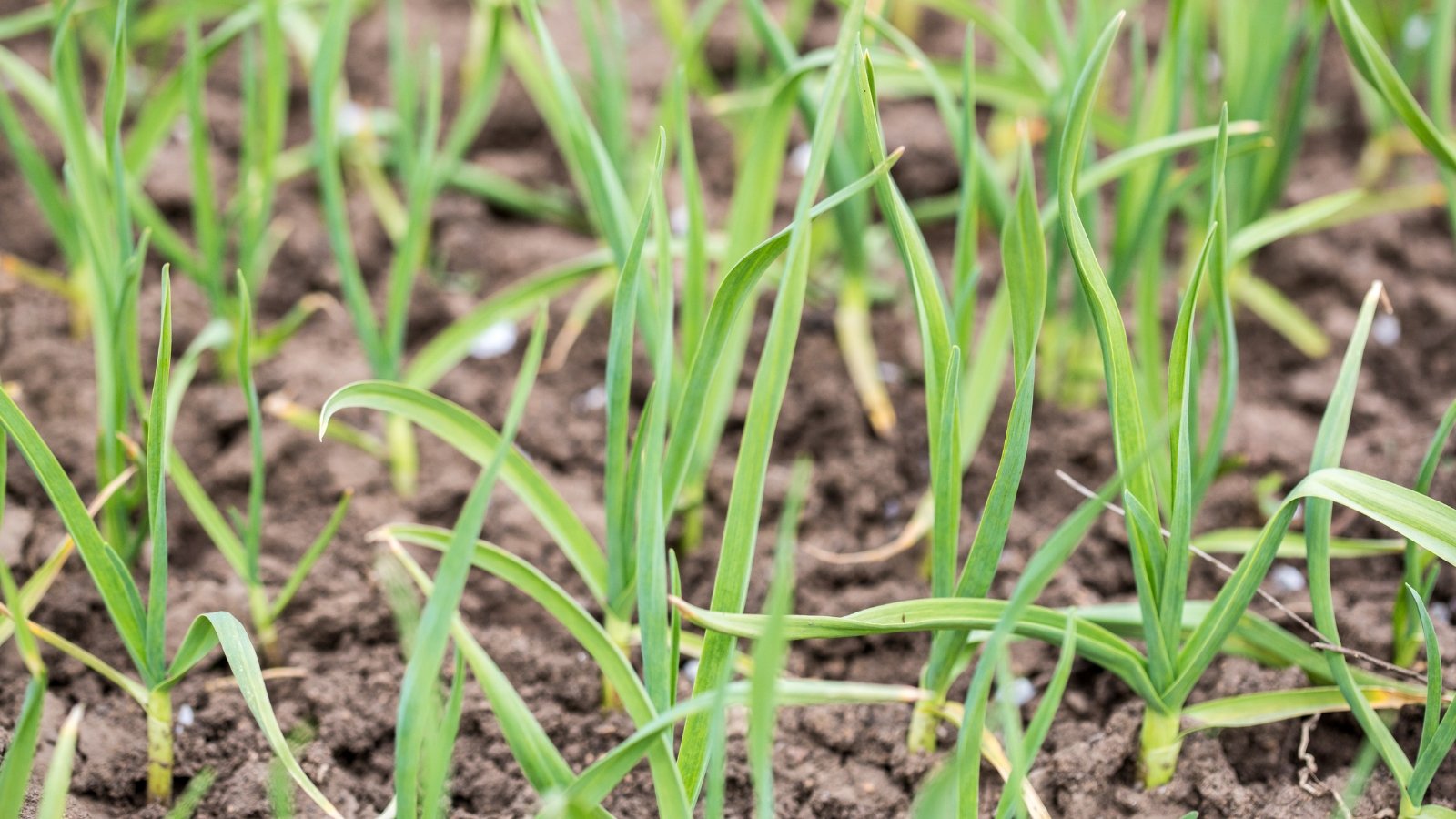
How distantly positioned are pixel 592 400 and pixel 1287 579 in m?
0.90

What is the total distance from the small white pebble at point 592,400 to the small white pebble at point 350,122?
582 mm

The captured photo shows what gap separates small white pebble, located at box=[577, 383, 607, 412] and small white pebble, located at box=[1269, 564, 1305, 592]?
0.86m

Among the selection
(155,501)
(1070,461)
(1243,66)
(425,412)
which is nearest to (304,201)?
(425,412)

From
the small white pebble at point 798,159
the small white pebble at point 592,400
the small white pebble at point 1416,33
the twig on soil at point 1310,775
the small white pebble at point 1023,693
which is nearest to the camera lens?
the twig on soil at point 1310,775

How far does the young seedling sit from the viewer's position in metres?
1.00

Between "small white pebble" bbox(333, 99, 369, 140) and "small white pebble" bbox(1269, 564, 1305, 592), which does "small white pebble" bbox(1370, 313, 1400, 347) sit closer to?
"small white pebble" bbox(1269, 564, 1305, 592)

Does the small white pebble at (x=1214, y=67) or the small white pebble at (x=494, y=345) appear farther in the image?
the small white pebble at (x=1214, y=67)

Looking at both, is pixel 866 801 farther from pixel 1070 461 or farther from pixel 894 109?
pixel 894 109

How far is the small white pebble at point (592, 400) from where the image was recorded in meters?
1.71

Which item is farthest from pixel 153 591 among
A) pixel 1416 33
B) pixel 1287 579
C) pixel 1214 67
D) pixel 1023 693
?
pixel 1416 33

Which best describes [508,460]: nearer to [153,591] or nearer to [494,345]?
[153,591]

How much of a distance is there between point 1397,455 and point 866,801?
2.68 ft

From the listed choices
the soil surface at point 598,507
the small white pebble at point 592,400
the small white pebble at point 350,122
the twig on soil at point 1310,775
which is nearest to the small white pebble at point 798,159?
the soil surface at point 598,507

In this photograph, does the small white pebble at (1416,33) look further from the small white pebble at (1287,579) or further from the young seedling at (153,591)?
the young seedling at (153,591)
